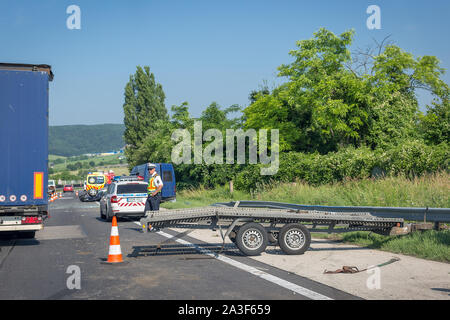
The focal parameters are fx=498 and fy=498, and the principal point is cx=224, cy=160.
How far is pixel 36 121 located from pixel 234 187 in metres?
21.5

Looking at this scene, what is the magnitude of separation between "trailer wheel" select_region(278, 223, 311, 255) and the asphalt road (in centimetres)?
88

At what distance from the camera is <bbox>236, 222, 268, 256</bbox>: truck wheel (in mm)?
9969

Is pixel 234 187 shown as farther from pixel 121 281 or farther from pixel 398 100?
pixel 121 281

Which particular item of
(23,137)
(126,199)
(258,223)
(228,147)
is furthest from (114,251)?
(228,147)

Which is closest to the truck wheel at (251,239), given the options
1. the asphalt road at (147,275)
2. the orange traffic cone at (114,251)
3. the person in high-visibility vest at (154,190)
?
the asphalt road at (147,275)

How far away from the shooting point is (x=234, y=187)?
1281 inches

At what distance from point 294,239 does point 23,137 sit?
264 inches

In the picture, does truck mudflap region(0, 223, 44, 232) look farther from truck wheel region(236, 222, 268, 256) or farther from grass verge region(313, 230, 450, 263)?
grass verge region(313, 230, 450, 263)

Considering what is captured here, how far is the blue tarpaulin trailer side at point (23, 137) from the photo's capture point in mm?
11547

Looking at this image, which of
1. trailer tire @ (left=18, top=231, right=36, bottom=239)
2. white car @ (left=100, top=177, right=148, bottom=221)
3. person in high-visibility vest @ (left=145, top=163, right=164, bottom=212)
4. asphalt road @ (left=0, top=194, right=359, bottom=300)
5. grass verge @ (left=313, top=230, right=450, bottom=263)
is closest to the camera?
asphalt road @ (left=0, top=194, right=359, bottom=300)

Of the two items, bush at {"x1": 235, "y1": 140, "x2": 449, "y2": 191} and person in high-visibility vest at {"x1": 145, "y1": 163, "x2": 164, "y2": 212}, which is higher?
Result: bush at {"x1": 235, "y1": 140, "x2": 449, "y2": 191}

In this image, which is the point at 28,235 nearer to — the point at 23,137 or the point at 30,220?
the point at 30,220

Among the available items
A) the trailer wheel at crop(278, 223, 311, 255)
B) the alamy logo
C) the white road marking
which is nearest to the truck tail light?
the white road marking

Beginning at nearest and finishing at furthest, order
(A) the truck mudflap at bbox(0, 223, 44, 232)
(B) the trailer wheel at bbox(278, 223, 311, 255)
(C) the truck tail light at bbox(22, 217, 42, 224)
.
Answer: (B) the trailer wheel at bbox(278, 223, 311, 255)
(A) the truck mudflap at bbox(0, 223, 44, 232)
(C) the truck tail light at bbox(22, 217, 42, 224)
